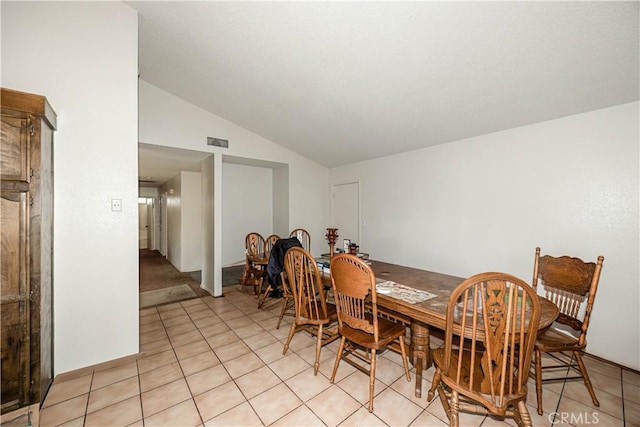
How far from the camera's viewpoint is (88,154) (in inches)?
83.1

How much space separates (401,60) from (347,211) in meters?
3.05

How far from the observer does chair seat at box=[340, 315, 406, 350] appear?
69.6 inches

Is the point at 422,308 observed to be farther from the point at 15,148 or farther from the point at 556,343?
the point at 15,148

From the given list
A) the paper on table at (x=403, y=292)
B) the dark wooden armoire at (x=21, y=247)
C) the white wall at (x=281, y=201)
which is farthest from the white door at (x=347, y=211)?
the dark wooden armoire at (x=21, y=247)

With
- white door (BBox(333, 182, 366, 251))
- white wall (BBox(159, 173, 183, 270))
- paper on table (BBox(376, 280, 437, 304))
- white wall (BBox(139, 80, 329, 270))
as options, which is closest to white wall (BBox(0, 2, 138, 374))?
white wall (BBox(139, 80, 329, 270))

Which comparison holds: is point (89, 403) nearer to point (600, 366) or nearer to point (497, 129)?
point (600, 366)

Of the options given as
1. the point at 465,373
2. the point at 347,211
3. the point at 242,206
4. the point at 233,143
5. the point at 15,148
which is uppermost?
the point at 233,143

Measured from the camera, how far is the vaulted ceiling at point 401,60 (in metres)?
1.71

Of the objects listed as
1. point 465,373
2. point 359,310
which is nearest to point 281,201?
point 359,310

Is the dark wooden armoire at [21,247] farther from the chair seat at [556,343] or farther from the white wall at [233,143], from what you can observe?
the chair seat at [556,343]

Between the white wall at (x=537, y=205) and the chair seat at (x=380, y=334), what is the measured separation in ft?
5.79

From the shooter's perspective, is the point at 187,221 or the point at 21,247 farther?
the point at 187,221

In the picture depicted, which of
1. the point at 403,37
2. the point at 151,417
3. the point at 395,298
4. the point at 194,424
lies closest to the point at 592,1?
the point at 403,37

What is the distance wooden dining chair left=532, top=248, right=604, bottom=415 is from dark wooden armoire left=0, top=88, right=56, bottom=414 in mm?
3332
